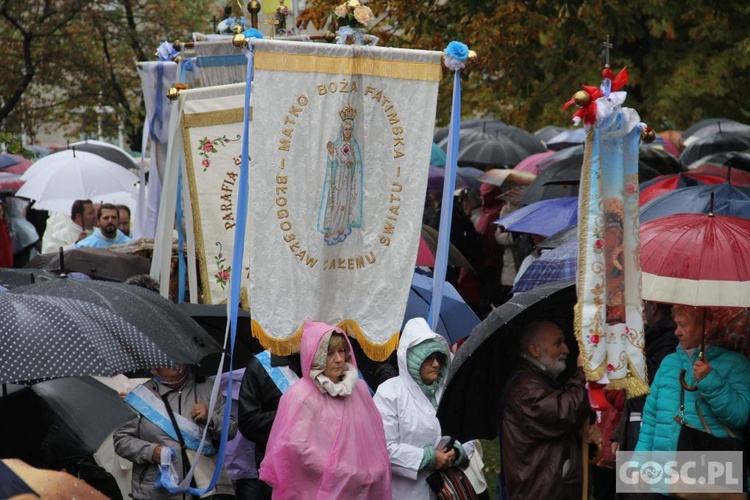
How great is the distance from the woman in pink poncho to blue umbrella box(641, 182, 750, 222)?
9.09 ft

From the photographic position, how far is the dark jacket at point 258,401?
7.57m

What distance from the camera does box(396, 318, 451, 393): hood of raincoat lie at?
7.46 meters

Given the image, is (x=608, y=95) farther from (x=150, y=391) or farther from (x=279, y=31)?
(x=279, y=31)

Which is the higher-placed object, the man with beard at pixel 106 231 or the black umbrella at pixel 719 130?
the black umbrella at pixel 719 130

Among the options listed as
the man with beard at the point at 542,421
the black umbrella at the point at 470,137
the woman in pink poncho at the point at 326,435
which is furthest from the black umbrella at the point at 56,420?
the black umbrella at the point at 470,137

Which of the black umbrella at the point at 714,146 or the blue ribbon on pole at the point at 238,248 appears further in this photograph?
the black umbrella at the point at 714,146

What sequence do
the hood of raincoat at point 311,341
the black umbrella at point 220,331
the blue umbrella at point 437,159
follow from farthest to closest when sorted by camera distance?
the blue umbrella at point 437,159
the black umbrella at point 220,331
the hood of raincoat at point 311,341

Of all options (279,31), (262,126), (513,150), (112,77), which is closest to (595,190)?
(262,126)

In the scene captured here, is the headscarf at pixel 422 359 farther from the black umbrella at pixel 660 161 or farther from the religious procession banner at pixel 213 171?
the black umbrella at pixel 660 161

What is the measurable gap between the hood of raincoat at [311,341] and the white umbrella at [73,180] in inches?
338

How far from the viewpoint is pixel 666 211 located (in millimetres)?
9125

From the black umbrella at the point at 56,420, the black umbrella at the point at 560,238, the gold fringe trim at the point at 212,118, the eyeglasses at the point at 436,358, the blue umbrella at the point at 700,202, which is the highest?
the gold fringe trim at the point at 212,118

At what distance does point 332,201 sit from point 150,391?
1457 mm

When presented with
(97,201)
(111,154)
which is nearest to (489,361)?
(97,201)
